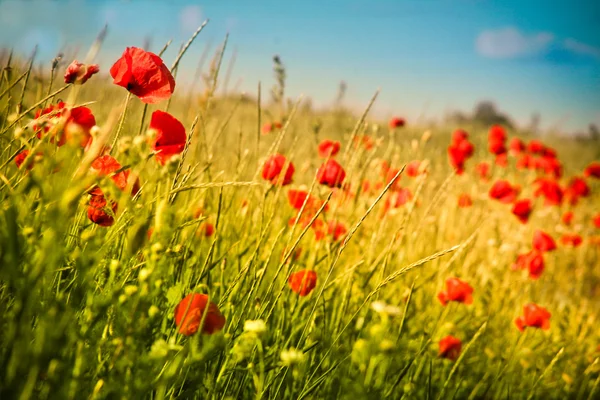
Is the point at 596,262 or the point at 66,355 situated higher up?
the point at 66,355

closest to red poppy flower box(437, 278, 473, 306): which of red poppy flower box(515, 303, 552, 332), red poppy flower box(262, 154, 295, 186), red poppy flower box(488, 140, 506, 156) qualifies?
red poppy flower box(515, 303, 552, 332)

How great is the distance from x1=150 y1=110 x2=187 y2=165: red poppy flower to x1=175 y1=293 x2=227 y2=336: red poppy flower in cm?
31

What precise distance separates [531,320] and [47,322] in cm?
162

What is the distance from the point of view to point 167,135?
92cm

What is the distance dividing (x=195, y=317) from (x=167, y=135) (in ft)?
1.31

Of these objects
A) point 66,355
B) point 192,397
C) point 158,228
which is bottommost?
point 192,397

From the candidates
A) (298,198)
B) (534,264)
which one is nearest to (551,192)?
(534,264)

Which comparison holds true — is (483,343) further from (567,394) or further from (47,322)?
(47,322)

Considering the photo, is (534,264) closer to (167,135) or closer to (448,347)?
(448,347)

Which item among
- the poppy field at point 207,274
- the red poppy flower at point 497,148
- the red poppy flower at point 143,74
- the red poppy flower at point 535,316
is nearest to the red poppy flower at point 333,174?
the poppy field at point 207,274

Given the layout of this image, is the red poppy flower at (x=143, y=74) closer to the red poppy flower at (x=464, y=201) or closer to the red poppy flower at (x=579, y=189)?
the red poppy flower at (x=464, y=201)

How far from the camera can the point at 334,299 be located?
1.46 m

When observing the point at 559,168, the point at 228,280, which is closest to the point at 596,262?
the point at 559,168

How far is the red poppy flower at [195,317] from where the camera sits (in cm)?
73
